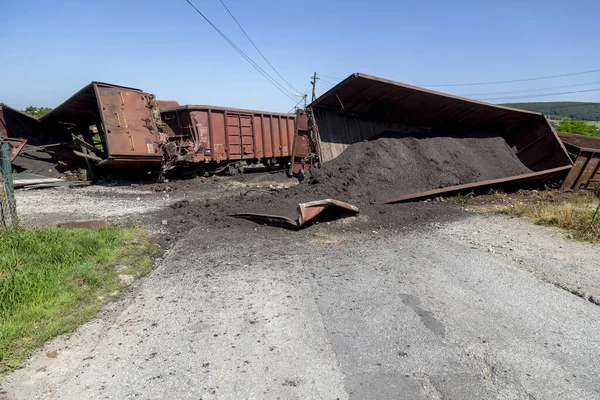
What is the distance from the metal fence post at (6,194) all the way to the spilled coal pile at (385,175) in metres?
2.81

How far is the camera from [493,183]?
842 centimetres

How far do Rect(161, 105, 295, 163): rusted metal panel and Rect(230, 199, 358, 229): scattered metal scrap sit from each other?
6753 millimetres

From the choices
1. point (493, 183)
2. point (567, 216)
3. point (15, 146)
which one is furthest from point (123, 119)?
point (567, 216)

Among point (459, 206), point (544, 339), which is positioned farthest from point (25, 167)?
point (544, 339)

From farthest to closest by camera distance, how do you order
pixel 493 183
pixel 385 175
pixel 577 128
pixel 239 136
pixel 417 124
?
pixel 577 128 → pixel 239 136 → pixel 417 124 → pixel 493 183 → pixel 385 175

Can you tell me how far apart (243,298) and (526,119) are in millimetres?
9962

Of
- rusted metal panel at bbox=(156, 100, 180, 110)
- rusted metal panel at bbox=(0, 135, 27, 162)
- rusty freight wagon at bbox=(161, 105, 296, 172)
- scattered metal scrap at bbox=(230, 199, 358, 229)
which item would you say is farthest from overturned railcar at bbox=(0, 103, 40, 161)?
scattered metal scrap at bbox=(230, 199, 358, 229)

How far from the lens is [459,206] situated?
797 centimetres

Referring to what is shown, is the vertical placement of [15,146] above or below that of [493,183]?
above

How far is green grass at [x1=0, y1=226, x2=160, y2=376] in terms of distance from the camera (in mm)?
3225

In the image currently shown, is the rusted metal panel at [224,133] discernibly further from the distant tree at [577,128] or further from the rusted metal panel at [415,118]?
the distant tree at [577,128]

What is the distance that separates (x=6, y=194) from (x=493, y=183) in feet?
28.9

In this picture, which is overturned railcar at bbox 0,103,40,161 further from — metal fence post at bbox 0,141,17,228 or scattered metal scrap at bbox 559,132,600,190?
scattered metal scrap at bbox 559,132,600,190

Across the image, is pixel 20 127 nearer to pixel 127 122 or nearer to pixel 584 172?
pixel 127 122
